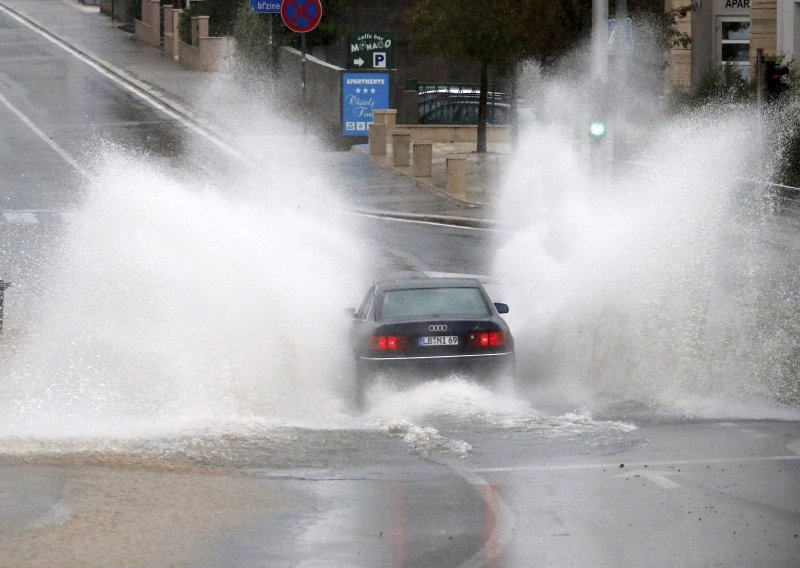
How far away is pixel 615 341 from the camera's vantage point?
16.8 meters

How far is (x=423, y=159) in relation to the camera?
3509cm

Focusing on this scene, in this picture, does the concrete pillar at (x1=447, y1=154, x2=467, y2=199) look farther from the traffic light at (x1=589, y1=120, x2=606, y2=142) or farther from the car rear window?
the car rear window

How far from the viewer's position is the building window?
48719 millimetres

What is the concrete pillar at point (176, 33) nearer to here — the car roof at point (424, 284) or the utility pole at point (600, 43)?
the utility pole at point (600, 43)

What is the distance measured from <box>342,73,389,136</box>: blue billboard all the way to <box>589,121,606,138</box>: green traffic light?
1565 cm

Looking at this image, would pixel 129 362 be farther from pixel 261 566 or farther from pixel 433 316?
pixel 261 566

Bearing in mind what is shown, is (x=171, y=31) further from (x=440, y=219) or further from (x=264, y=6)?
(x=440, y=219)

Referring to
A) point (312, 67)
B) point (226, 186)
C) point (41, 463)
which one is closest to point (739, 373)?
point (41, 463)

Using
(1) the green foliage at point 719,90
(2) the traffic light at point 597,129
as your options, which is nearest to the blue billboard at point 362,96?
(1) the green foliage at point 719,90

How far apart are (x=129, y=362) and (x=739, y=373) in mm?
6476

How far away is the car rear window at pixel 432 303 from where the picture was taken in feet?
47.9

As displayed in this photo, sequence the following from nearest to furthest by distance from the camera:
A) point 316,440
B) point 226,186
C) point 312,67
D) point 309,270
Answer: point 316,440, point 309,270, point 226,186, point 312,67

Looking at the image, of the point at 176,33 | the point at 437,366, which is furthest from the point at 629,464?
the point at 176,33

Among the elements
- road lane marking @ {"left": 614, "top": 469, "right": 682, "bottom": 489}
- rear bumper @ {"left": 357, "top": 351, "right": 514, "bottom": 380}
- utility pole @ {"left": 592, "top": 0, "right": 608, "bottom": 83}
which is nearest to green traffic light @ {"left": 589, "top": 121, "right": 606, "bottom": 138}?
utility pole @ {"left": 592, "top": 0, "right": 608, "bottom": 83}
